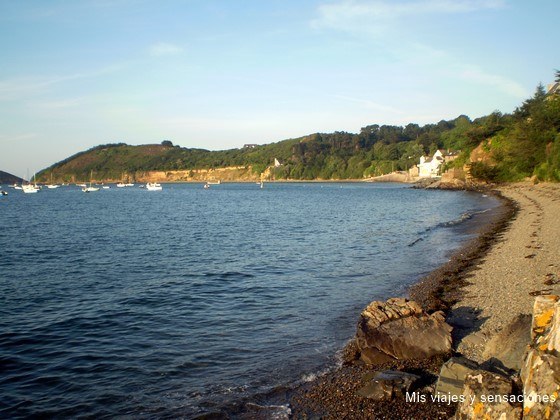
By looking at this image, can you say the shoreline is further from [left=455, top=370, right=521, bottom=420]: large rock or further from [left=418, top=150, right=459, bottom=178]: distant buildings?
[left=418, top=150, right=459, bottom=178]: distant buildings

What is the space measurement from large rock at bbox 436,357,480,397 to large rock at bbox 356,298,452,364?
83.4 inches

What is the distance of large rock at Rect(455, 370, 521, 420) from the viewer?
5648 mm

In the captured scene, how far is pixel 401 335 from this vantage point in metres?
10.5

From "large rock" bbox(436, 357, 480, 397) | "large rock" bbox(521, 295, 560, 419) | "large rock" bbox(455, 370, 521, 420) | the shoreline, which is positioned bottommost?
the shoreline

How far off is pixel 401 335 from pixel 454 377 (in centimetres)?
269

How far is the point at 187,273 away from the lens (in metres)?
22.3

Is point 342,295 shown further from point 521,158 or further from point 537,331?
point 521,158

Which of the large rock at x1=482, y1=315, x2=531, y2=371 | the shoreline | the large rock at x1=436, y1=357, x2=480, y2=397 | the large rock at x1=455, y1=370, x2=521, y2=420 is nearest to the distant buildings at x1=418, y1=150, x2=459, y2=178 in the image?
the shoreline

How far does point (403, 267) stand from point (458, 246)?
6.64 m

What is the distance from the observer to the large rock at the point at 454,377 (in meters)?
7.67

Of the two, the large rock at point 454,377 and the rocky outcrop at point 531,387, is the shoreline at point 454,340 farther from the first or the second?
the rocky outcrop at point 531,387

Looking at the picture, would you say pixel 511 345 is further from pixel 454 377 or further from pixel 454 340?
pixel 454 340

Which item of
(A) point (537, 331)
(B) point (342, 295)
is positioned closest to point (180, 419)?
(A) point (537, 331)

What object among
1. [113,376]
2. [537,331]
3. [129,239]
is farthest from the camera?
[129,239]
